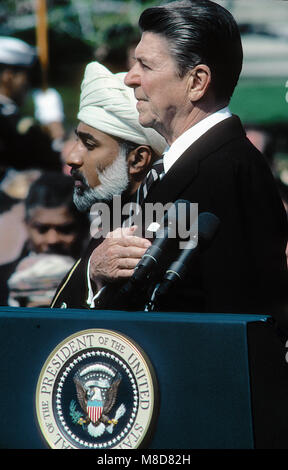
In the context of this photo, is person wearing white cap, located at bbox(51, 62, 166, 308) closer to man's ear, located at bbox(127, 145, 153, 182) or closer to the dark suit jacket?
man's ear, located at bbox(127, 145, 153, 182)

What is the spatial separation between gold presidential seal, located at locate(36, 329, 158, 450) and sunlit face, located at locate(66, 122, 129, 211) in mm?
Answer: 1265

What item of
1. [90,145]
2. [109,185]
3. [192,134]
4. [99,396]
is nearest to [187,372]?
[99,396]

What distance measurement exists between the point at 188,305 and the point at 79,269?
78 centimetres

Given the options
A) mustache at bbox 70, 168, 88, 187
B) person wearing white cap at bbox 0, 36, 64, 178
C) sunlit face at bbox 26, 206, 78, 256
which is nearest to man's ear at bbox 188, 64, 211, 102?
mustache at bbox 70, 168, 88, 187

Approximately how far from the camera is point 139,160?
Answer: 3.19 m

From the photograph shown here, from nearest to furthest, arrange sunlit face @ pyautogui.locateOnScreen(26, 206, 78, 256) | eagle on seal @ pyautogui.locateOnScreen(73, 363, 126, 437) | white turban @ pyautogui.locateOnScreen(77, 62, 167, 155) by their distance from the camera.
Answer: eagle on seal @ pyautogui.locateOnScreen(73, 363, 126, 437) < white turban @ pyautogui.locateOnScreen(77, 62, 167, 155) < sunlit face @ pyautogui.locateOnScreen(26, 206, 78, 256)

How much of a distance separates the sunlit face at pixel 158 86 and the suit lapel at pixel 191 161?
0.13 m

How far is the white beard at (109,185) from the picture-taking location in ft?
10.3

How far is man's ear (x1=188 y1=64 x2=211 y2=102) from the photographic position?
251 cm

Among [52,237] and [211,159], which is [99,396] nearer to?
[211,159]

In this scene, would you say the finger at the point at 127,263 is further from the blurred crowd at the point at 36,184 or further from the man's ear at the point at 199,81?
the blurred crowd at the point at 36,184

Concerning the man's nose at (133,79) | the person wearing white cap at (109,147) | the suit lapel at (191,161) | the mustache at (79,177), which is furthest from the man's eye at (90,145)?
the suit lapel at (191,161)

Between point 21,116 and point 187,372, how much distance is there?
4.63 meters
